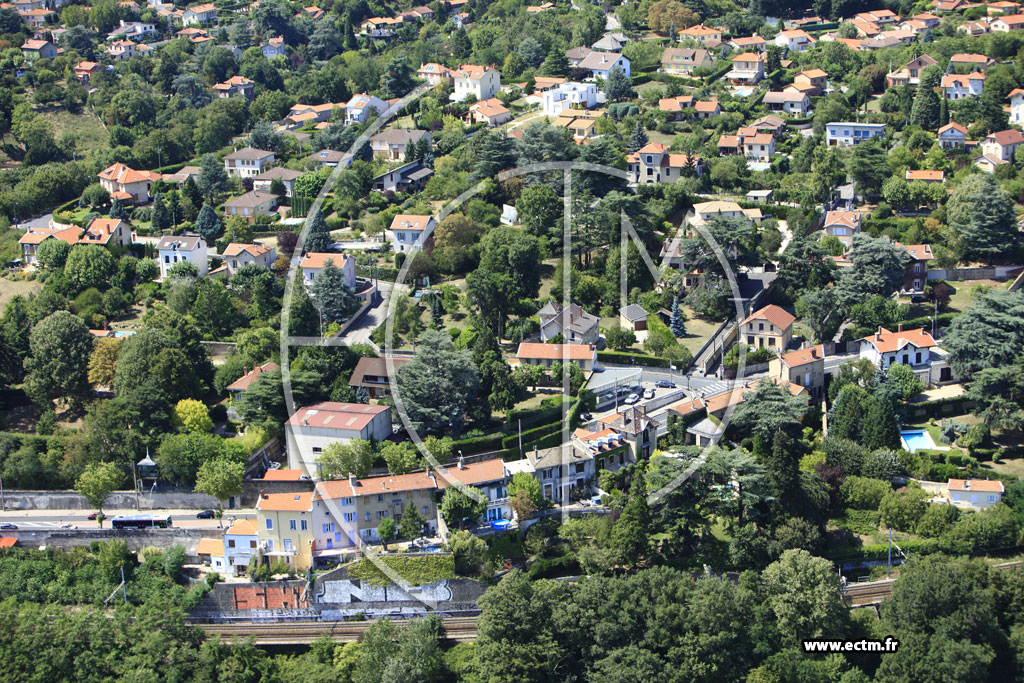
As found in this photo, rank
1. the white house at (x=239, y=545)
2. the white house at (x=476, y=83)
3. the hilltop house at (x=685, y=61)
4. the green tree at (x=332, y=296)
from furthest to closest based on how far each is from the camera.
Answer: the hilltop house at (x=685, y=61), the white house at (x=476, y=83), the green tree at (x=332, y=296), the white house at (x=239, y=545)

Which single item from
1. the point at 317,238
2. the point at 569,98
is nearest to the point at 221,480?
the point at 317,238

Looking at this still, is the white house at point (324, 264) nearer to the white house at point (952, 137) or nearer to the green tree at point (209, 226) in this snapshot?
the green tree at point (209, 226)

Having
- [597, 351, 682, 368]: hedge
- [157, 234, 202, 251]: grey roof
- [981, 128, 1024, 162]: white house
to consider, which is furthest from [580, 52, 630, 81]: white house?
[597, 351, 682, 368]: hedge

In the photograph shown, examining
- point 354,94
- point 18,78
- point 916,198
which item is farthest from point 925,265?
point 18,78

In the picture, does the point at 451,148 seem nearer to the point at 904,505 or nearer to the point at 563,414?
the point at 563,414

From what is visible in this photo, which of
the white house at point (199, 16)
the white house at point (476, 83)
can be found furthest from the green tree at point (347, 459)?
the white house at point (199, 16)

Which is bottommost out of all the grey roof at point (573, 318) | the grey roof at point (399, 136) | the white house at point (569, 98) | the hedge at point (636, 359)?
the hedge at point (636, 359)
